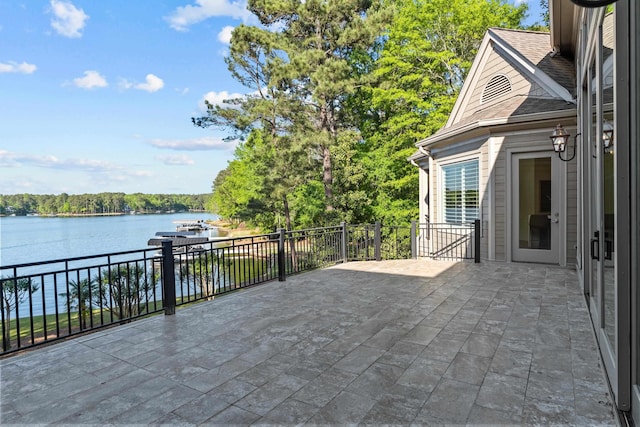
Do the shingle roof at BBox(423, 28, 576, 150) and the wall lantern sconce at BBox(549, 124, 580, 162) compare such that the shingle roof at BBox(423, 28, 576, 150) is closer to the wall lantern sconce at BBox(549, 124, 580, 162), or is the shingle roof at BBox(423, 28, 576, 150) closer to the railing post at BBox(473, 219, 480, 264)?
the wall lantern sconce at BBox(549, 124, 580, 162)

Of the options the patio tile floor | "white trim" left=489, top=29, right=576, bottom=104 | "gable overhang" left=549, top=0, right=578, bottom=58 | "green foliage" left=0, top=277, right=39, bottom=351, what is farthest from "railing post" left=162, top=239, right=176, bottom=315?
"white trim" left=489, top=29, right=576, bottom=104

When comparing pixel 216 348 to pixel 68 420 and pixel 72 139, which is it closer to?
pixel 68 420

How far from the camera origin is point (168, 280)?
4.36m

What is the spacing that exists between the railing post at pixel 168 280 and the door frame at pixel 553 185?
632 centimetres

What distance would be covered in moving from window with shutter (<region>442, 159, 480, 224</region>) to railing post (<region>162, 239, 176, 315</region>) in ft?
20.6

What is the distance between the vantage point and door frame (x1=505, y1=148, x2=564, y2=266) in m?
6.52

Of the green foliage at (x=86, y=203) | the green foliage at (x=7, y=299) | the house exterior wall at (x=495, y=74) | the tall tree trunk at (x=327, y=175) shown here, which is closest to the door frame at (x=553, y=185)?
the house exterior wall at (x=495, y=74)

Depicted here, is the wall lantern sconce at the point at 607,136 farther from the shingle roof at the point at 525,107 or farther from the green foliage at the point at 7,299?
the green foliage at the point at 7,299

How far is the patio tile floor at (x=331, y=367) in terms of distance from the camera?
7.03 feet

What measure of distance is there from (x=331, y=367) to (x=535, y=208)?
19.8 feet

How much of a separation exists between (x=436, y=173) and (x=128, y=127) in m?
27.5

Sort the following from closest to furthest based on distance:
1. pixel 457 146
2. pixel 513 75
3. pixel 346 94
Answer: pixel 513 75, pixel 457 146, pixel 346 94

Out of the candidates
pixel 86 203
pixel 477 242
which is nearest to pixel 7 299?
pixel 477 242

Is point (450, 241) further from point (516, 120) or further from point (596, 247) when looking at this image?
point (596, 247)
